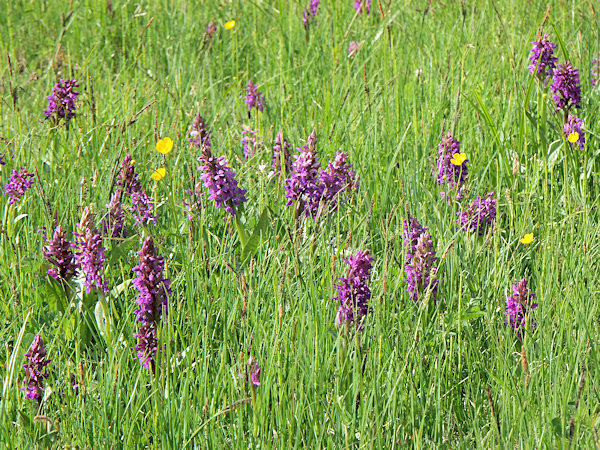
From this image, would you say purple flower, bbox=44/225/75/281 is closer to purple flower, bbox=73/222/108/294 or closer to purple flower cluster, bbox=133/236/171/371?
purple flower, bbox=73/222/108/294

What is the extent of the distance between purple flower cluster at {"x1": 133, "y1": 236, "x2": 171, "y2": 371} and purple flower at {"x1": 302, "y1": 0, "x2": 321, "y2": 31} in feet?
10.3

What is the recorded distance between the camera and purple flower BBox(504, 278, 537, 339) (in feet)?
6.02

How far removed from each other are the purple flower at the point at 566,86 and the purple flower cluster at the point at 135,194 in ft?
5.77

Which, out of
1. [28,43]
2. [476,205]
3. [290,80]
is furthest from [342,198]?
[28,43]

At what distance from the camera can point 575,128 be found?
9.39ft

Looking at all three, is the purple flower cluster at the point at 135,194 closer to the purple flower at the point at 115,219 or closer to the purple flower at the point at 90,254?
the purple flower at the point at 115,219

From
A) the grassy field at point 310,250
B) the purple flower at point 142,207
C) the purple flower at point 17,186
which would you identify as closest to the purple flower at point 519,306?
the grassy field at point 310,250

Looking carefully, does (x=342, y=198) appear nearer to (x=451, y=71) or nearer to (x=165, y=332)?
(x=165, y=332)

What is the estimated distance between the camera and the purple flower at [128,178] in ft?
7.96

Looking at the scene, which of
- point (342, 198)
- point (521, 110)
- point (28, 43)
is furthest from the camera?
point (28, 43)

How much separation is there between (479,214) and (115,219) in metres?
1.19

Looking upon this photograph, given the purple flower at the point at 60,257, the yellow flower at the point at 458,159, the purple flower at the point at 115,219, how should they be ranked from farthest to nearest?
the yellow flower at the point at 458,159 < the purple flower at the point at 115,219 < the purple flower at the point at 60,257

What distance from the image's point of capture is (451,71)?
3.46 m

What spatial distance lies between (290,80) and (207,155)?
1841 mm
